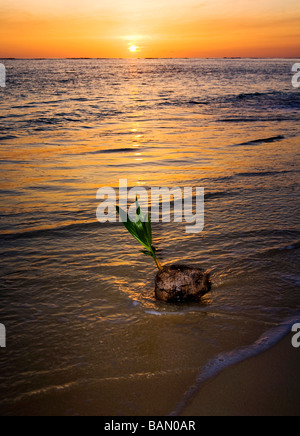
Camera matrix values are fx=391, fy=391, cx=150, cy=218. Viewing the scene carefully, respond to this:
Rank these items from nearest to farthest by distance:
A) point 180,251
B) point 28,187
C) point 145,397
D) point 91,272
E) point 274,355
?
point 145,397, point 274,355, point 91,272, point 180,251, point 28,187

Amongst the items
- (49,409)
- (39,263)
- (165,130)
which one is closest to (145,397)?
(49,409)

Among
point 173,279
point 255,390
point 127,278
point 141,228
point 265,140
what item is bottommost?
point 255,390

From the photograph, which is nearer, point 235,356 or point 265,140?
point 235,356

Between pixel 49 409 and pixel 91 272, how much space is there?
5.57 feet

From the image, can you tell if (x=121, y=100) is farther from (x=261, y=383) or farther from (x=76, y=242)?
(x=261, y=383)

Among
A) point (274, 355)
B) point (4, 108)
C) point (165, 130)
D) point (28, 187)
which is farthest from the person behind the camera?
point (4, 108)

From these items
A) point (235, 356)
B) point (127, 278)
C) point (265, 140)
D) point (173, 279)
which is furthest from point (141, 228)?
point (265, 140)

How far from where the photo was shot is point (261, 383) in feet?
7.97

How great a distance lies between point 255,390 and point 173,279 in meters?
1.14

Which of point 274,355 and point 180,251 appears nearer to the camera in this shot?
point 274,355

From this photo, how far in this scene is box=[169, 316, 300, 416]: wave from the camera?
2.37 m

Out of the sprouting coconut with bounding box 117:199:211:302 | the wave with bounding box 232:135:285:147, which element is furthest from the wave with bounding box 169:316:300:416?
the wave with bounding box 232:135:285:147

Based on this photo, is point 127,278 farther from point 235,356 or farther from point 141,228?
point 235,356

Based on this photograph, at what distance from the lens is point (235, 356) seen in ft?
8.79
